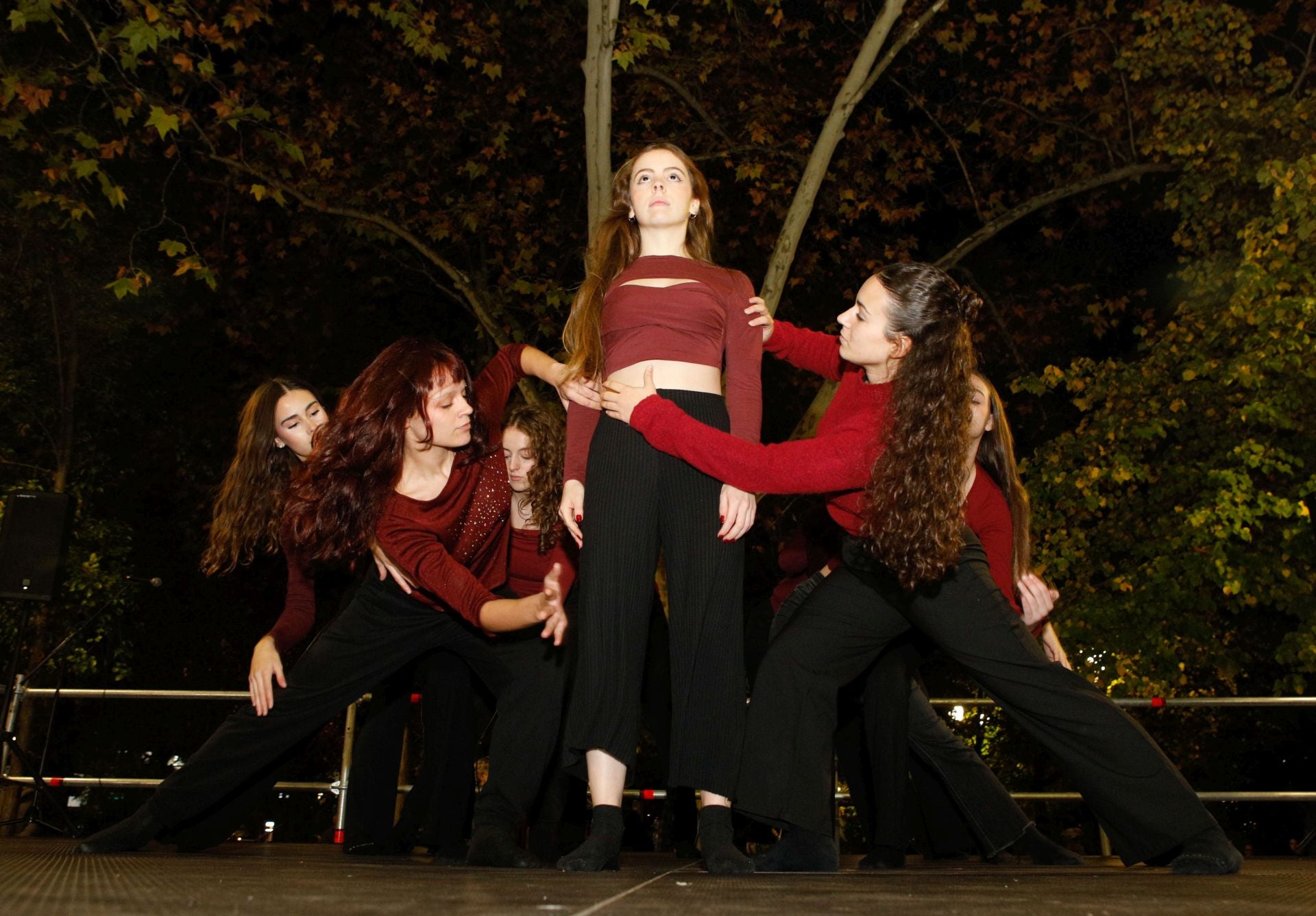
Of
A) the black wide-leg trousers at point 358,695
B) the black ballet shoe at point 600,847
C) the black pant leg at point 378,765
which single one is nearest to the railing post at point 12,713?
the black pant leg at point 378,765

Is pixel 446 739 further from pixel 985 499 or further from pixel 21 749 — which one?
pixel 21 749

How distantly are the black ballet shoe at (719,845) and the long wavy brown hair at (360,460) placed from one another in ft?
4.17

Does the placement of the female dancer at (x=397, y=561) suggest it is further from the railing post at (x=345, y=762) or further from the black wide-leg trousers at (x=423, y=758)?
the railing post at (x=345, y=762)

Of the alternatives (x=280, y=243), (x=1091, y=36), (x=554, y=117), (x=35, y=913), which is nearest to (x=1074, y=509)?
(x=1091, y=36)

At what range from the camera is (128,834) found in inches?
143

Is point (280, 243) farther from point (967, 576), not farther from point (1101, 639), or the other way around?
point (967, 576)

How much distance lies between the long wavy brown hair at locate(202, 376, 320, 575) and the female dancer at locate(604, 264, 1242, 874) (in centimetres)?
166

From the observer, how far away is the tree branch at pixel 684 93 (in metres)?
9.91

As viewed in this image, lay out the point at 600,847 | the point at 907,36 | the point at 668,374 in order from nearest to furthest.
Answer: the point at 600,847, the point at 668,374, the point at 907,36

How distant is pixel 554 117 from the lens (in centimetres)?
1070

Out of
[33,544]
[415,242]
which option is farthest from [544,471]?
[415,242]

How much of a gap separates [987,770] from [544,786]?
151 centimetres

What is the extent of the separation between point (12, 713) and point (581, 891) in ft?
19.3

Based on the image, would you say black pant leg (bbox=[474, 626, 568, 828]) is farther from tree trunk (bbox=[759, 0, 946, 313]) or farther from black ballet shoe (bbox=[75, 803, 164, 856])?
tree trunk (bbox=[759, 0, 946, 313])
